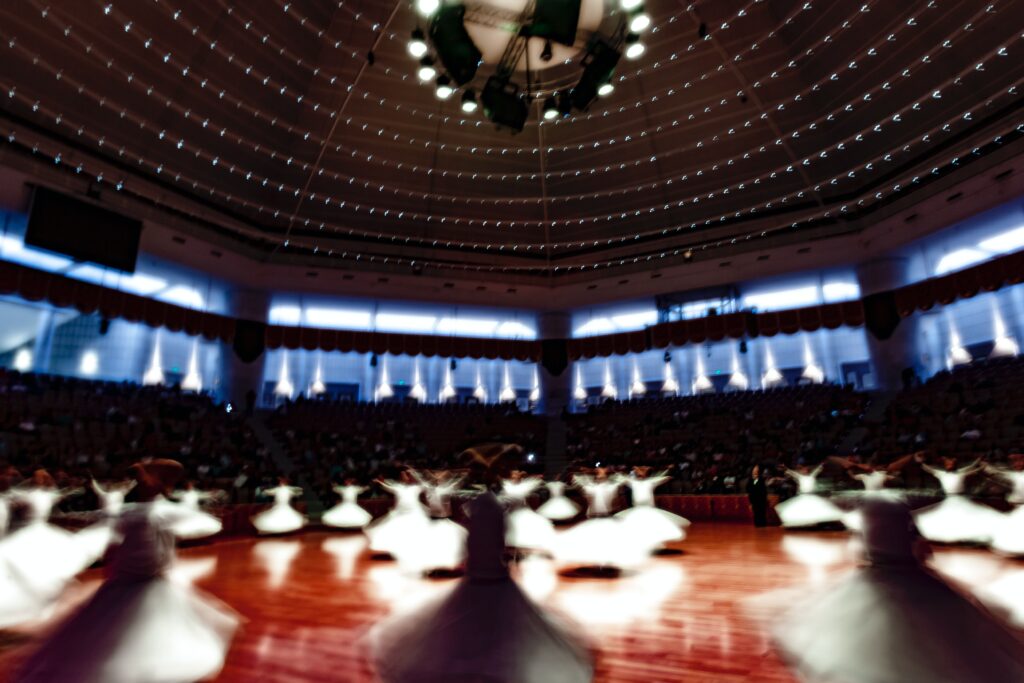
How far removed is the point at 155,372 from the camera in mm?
18438

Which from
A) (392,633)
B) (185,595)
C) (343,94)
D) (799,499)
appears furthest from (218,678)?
(343,94)

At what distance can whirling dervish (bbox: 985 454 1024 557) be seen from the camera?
285 inches

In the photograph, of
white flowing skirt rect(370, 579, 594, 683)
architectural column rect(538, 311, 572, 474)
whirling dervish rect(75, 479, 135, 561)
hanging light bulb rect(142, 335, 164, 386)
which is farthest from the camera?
architectural column rect(538, 311, 572, 474)

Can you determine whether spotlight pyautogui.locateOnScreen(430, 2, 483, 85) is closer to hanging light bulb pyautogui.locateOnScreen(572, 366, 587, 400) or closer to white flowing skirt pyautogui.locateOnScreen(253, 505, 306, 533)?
white flowing skirt pyautogui.locateOnScreen(253, 505, 306, 533)

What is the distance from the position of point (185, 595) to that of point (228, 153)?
1429 cm

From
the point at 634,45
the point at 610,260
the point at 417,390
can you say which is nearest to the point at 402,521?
the point at 634,45

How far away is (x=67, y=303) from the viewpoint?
15.0 m

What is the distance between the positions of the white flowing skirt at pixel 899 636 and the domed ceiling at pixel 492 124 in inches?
404

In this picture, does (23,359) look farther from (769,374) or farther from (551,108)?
(769,374)

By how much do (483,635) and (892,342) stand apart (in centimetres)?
1919

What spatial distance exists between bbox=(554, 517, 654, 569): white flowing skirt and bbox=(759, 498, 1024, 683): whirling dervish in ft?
14.5

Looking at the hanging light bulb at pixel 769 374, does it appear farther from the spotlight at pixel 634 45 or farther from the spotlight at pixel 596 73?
the spotlight at pixel 634 45

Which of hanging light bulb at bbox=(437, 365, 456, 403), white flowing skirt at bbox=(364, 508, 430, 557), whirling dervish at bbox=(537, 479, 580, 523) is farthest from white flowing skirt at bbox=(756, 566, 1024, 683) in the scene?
hanging light bulb at bbox=(437, 365, 456, 403)

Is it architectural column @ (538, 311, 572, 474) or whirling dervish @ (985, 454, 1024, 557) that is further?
architectural column @ (538, 311, 572, 474)
